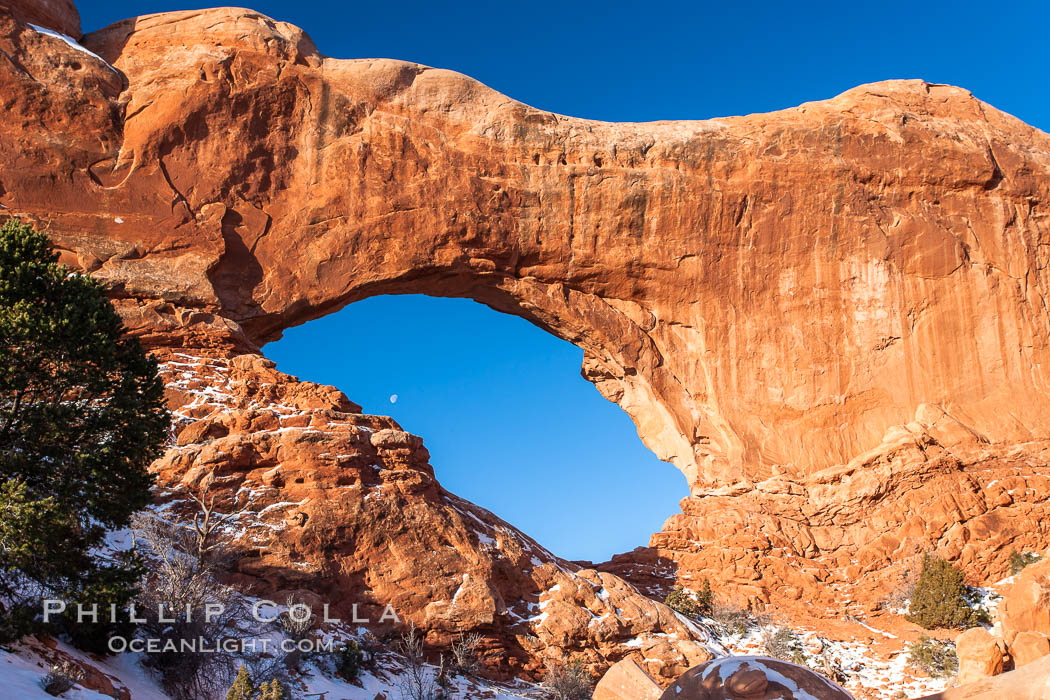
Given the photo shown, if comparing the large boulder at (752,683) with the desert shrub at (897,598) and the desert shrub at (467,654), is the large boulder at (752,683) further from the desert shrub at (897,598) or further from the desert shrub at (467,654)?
the desert shrub at (897,598)

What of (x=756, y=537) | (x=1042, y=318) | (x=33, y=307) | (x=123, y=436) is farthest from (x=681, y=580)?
(x=33, y=307)

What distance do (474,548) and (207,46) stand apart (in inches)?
730

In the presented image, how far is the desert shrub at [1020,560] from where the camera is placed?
1155 inches

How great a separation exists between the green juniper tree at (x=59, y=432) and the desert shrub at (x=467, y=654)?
27.7 feet

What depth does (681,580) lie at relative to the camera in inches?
1209

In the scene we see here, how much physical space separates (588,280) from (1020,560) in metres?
16.8

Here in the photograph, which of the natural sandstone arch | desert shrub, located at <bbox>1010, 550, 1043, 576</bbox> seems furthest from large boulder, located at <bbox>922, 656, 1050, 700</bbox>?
the natural sandstone arch

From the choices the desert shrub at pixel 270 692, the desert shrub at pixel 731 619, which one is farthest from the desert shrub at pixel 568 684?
the desert shrub at pixel 270 692

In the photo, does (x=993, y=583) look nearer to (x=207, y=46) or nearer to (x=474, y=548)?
(x=474, y=548)

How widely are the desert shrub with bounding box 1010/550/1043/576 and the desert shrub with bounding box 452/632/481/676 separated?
17895mm

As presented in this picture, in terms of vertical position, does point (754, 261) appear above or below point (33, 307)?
above

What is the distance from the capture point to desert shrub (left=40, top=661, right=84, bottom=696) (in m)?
12.5

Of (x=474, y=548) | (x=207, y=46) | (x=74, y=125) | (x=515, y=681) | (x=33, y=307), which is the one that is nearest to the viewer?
(x=33, y=307)

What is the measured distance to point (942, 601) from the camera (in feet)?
91.3
